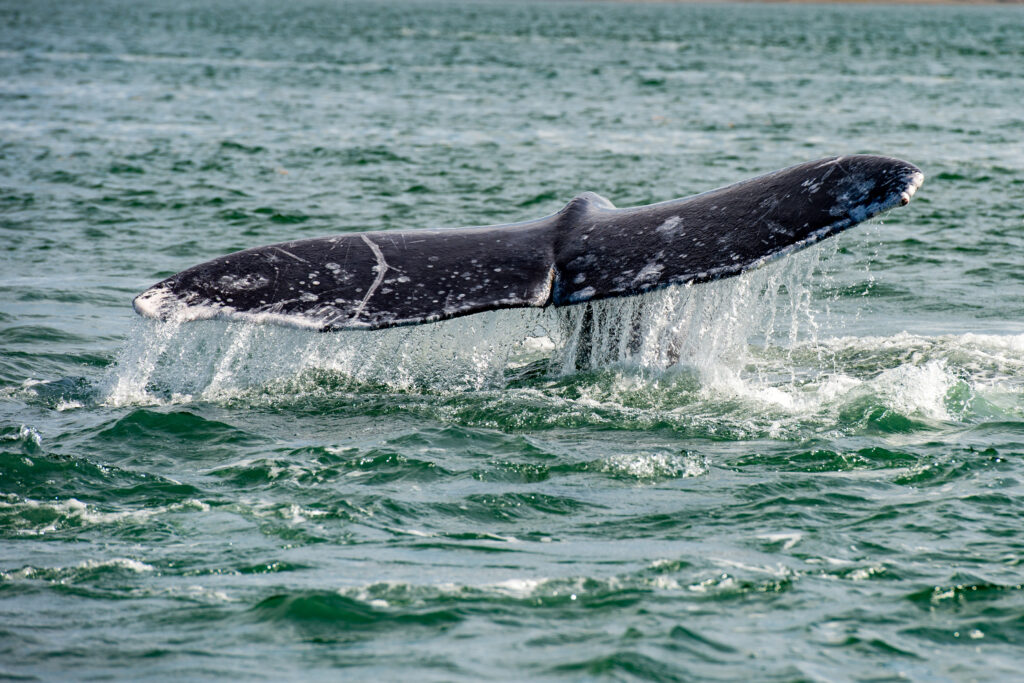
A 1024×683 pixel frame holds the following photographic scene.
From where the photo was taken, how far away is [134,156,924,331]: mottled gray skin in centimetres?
547

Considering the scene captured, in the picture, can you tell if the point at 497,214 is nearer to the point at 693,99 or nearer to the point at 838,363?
the point at 838,363

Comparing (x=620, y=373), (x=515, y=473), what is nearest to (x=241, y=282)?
(x=515, y=473)

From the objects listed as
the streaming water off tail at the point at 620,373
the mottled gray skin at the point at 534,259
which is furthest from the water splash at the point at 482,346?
the mottled gray skin at the point at 534,259

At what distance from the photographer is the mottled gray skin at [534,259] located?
5473 mm

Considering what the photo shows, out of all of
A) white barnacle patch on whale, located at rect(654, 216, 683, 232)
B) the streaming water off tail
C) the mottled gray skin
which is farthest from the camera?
the streaming water off tail

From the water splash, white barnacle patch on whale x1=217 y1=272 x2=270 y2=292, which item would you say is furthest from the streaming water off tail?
white barnacle patch on whale x1=217 y1=272 x2=270 y2=292

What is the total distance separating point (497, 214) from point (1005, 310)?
601cm

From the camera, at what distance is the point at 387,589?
4.60 meters

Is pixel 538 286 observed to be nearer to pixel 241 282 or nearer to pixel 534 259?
pixel 534 259

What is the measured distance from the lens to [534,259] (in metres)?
6.08

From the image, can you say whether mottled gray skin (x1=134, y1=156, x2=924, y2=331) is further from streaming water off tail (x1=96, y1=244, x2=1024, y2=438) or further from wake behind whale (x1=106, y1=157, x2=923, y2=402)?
streaming water off tail (x1=96, y1=244, x2=1024, y2=438)

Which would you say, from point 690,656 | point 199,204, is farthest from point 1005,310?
point 199,204

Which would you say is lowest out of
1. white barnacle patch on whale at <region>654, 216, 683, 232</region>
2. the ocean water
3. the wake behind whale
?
the ocean water

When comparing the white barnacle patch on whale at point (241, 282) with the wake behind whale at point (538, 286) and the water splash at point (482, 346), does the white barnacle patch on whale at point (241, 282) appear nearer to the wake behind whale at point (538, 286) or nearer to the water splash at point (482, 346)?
the wake behind whale at point (538, 286)
